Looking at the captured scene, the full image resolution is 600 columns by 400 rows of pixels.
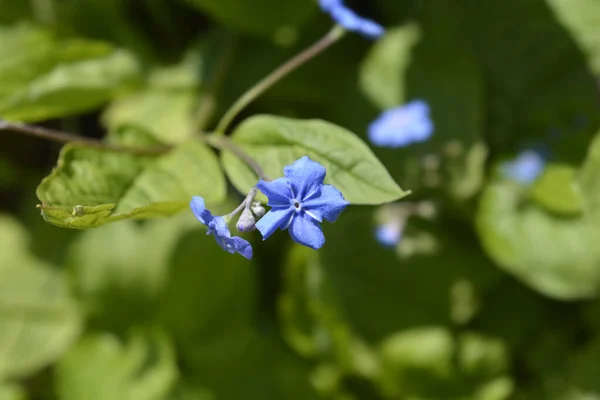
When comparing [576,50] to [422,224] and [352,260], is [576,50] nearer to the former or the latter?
[422,224]

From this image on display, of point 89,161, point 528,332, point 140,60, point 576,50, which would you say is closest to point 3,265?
point 140,60

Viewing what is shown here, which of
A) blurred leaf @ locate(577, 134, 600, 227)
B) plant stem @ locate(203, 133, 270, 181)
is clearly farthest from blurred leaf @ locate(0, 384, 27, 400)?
blurred leaf @ locate(577, 134, 600, 227)

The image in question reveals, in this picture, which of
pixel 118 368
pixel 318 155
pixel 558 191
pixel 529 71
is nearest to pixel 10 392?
pixel 118 368

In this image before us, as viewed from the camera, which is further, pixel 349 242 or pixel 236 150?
pixel 349 242

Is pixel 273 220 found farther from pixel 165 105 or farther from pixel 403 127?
pixel 165 105

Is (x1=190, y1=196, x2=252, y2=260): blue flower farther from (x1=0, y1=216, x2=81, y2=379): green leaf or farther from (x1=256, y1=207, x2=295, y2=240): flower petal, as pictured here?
(x1=0, y1=216, x2=81, y2=379): green leaf

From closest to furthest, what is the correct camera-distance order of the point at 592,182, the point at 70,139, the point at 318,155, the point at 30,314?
the point at 318,155
the point at 70,139
the point at 592,182
the point at 30,314
